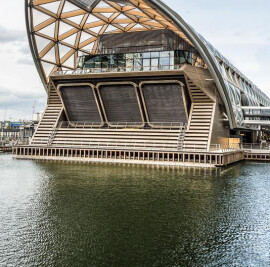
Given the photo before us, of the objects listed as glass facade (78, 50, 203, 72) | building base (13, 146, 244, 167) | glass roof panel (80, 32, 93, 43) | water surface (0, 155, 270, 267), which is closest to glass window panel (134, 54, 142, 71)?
glass facade (78, 50, 203, 72)

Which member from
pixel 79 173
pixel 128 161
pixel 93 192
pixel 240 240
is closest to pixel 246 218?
pixel 240 240

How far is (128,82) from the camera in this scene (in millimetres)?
41125

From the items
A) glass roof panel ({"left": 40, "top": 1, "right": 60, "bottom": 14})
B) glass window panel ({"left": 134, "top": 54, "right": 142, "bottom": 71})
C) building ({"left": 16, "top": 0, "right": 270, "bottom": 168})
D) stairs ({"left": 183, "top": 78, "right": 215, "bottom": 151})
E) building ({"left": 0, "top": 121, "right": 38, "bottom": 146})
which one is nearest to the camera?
stairs ({"left": 183, "top": 78, "right": 215, "bottom": 151})

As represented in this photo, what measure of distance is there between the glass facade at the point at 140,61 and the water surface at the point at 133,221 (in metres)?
18.8

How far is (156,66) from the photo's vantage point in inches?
1553

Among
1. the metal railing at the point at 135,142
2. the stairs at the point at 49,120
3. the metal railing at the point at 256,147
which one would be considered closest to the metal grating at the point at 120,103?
the metal railing at the point at 135,142

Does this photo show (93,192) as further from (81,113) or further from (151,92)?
(81,113)

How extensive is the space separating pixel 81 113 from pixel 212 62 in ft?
60.0

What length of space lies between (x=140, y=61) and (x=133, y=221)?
32136 mm

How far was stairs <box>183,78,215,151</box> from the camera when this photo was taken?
37.5 meters

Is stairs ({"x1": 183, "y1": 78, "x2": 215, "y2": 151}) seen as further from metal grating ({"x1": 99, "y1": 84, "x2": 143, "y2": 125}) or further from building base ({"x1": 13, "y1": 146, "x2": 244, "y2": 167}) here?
metal grating ({"x1": 99, "y1": 84, "x2": 143, "y2": 125})

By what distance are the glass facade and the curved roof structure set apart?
2.33m

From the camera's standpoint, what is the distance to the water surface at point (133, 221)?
10531 mm

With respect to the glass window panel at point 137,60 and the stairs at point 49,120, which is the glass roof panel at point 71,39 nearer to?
the stairs at point 49,120
